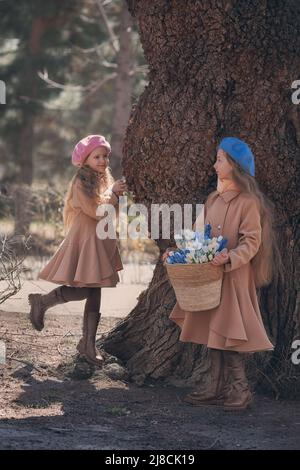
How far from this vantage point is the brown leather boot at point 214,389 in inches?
236

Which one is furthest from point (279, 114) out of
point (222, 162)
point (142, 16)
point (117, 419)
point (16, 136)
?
point (16, 136)

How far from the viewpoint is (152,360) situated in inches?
259

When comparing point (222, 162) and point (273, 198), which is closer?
point (222, 162)

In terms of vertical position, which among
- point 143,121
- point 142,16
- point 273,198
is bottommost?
point 273,198

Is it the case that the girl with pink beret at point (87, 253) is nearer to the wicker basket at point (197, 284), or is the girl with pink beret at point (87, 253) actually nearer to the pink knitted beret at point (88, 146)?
the pink knitted beret at point (88, 146)

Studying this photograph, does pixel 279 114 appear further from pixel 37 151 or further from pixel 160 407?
pixel 37 151

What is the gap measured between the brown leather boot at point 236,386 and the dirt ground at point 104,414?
67 mm

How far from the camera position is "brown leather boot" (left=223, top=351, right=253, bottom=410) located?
5887mm

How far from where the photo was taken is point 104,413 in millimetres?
5723

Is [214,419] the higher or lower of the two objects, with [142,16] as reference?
lower

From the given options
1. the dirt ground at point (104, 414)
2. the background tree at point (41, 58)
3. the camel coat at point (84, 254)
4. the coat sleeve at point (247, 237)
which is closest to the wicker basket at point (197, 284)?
the coat sleeve at point (247, 237)

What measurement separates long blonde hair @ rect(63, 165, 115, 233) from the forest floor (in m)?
1.04

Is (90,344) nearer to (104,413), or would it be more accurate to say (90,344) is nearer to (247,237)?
(104,413)
